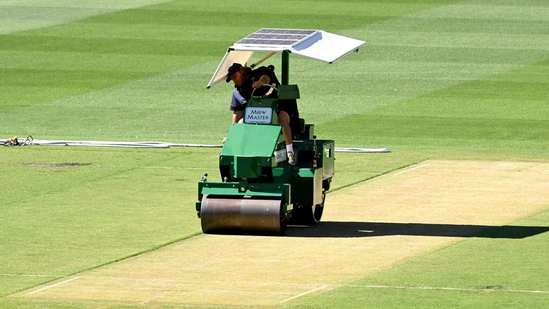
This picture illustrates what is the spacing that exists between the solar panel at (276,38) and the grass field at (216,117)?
2604 mm

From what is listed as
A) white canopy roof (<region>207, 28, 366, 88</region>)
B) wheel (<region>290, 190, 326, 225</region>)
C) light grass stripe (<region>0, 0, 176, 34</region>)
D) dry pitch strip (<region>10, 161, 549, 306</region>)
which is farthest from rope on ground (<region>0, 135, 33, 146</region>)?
light grass stripe (<region>0, 0, 176, 34</region>)

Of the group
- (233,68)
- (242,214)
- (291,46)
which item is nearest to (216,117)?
(233,68)

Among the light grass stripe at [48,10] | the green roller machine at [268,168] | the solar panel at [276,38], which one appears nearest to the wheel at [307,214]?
the green roller machine at [268,168]

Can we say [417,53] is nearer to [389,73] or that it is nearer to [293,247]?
[389,73]

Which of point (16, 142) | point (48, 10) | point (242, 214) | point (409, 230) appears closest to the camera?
point (242, 214)

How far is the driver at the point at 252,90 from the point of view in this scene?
20.3 metres

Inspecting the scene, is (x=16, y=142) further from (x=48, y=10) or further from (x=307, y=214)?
(x=48, y=10)

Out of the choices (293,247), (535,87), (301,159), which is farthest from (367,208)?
(535,87)

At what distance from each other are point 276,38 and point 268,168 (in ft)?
6.11

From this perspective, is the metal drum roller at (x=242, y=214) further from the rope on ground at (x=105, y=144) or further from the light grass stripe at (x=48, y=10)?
the light grass stripe at (x=48, y=10)

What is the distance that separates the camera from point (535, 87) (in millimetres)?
36438

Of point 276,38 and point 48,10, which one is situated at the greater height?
point 48,10

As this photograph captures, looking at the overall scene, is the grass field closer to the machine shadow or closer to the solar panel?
the machine shadow

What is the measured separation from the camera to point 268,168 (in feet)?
65.2
